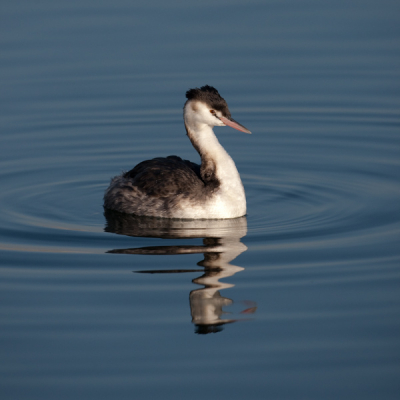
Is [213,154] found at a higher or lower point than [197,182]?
higher

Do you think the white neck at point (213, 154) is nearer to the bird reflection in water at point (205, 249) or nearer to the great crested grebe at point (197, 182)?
the great crested grebe at point (197, 182)

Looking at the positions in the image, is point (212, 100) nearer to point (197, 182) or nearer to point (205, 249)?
point (197, 182)

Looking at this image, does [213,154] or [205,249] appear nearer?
[205,249]

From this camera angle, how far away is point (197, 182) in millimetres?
11242

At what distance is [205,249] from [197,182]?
5.29 ft

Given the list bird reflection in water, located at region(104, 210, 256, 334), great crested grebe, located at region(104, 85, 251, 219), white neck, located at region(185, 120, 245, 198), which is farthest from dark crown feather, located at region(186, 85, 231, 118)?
bird reflection in water, located at region(104, 210, 256, 334)

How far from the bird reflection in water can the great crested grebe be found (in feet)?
0.42

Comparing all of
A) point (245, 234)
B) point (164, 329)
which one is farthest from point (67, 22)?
point (164, 329)

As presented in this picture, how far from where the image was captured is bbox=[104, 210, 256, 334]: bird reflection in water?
813 cm

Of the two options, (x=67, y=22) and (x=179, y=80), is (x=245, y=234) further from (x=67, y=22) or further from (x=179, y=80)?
(x=67, y=22)

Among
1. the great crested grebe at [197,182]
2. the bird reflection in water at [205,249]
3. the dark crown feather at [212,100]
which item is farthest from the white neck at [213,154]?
the bird reflection in water at [205,249]

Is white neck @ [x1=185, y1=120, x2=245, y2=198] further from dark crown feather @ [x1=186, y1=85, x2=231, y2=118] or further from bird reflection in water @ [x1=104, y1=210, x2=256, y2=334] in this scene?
bird reflection in water @ [x1=104, y1=210, x2=256, y2=334]

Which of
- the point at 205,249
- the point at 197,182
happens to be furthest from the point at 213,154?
the point at 205,249

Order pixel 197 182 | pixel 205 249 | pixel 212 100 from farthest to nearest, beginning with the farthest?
pixel 197 182 → pixel 212 100 → pixel 205 249
